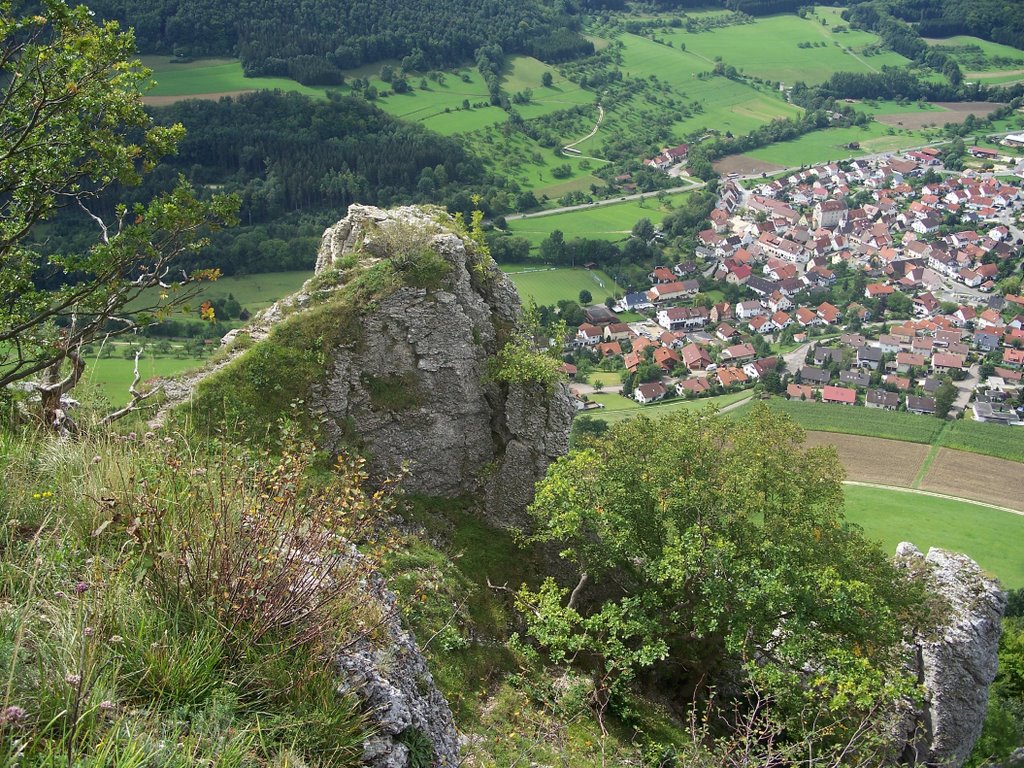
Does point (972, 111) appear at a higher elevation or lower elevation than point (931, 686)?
lower

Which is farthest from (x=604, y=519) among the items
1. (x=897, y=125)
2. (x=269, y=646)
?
(x=897, y=125)

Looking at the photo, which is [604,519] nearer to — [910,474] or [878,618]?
[878,618]

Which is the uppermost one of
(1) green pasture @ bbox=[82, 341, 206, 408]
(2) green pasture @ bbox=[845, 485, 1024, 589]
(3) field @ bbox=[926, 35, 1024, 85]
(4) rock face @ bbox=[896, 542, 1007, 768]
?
(4) rock face @ bbox=[896, 542, 1007, 768]

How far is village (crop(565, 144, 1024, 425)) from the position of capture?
7356 centimetres

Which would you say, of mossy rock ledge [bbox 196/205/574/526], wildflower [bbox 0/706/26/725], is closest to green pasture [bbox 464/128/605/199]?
mossy rock ledge [bbox 196/205/574/526]

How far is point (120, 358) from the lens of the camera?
45.2 m

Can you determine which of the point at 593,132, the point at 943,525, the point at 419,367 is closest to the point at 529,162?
the point at 593,132

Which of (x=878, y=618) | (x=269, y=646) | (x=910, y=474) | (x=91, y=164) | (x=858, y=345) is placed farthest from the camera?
(x=858, y=345)

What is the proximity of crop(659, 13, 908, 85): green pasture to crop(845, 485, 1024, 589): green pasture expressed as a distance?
132 m

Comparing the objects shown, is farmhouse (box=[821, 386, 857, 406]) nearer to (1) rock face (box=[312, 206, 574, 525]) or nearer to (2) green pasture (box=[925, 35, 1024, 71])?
(1) rock face (box=[312, 206, 574, 525])

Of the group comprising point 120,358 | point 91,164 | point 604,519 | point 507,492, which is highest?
point 91,164

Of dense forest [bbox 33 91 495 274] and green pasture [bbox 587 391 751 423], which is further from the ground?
dense forest [bbox 33 91 495 274]

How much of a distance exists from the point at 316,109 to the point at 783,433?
308ft

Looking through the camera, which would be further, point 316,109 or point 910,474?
point 316,109
